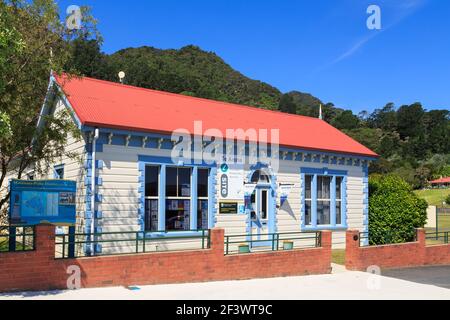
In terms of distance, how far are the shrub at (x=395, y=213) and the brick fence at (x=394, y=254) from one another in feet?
4.23

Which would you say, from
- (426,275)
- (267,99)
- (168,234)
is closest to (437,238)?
(426,275)

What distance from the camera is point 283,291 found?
11.6 meters

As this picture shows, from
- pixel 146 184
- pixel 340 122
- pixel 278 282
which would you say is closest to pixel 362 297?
pixel 278 282

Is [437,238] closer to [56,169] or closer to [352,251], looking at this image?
[352,251]

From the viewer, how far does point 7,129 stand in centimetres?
885

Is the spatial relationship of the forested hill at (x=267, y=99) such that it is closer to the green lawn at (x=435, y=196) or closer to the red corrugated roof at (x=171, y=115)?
the green lawn at (x=435, y=196)

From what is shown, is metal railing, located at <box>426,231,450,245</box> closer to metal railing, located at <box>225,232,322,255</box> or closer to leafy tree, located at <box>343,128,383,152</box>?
metal railing, located at <box>225,232,322,255</box>

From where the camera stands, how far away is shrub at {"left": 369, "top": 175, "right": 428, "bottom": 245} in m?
20.4

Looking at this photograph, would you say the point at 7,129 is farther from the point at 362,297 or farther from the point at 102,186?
the point at 362,297

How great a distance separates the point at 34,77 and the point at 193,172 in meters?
5.48

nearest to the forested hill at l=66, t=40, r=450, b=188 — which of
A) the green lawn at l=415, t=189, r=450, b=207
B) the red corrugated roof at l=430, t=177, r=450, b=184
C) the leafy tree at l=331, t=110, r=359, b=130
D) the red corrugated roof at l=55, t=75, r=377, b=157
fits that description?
the leafy tree at l=331, t=110, r=359, b=130

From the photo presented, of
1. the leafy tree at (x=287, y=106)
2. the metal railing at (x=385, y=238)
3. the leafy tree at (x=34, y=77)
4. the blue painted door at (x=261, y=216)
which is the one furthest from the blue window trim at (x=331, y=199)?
the leafy tree at (x=287, y=106)

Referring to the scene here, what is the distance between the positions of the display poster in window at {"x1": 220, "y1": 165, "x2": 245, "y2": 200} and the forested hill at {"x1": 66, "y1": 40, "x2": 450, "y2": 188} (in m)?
38.5

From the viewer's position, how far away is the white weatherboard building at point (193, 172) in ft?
43.5
